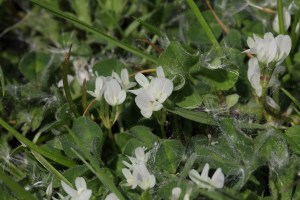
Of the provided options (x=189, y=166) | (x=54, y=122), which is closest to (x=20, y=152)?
(x=54, y=122)

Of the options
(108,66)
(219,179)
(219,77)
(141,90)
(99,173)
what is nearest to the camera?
(219,179)

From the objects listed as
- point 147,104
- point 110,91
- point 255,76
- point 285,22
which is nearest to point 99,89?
point 110,91

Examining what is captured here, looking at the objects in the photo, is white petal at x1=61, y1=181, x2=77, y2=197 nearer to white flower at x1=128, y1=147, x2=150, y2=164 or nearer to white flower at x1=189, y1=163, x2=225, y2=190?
white flower at x1=128, y1=147, x2=150, y2=164

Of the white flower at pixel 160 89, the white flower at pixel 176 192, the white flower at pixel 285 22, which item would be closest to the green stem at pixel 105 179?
the white flower at pixel 176 192

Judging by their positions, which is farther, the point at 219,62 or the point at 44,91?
the point at 44,91

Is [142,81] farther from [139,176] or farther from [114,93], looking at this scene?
[139,176]

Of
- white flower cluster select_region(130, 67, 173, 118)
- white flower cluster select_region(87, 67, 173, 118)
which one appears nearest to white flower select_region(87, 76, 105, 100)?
white flower cluster select_region(87, 67, 173, 118)

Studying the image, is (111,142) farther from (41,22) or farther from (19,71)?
(41,22)

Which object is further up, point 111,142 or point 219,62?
point 219,62
